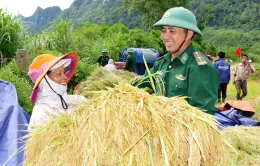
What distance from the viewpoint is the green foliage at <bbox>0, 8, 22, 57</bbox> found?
7.36 metres

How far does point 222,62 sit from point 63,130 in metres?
8.89

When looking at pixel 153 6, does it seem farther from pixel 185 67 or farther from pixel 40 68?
pixel 185 67

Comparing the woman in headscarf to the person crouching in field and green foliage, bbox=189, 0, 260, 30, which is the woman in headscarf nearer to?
the person crouching in field

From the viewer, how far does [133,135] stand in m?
1.51

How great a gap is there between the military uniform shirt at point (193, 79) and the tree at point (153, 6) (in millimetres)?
36816

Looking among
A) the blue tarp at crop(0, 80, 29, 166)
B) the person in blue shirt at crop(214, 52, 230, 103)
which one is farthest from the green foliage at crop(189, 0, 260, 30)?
the blue tarp at crop(0, 80, 29, 166)

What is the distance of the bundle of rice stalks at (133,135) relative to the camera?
1495 mm

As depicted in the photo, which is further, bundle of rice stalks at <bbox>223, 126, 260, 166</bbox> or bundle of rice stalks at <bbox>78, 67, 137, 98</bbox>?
bundle of rice stalks at <bbox>78, 67, 137, 98</bbox>

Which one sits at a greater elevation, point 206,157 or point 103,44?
point 206,157

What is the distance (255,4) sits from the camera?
75938 mm

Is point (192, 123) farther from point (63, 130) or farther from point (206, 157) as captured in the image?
point (63, 130)

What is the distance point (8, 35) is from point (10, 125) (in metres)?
4.95

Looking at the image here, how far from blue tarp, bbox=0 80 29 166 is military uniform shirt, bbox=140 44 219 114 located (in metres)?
1.07

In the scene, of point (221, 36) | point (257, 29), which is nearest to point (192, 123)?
point (221, 36)
